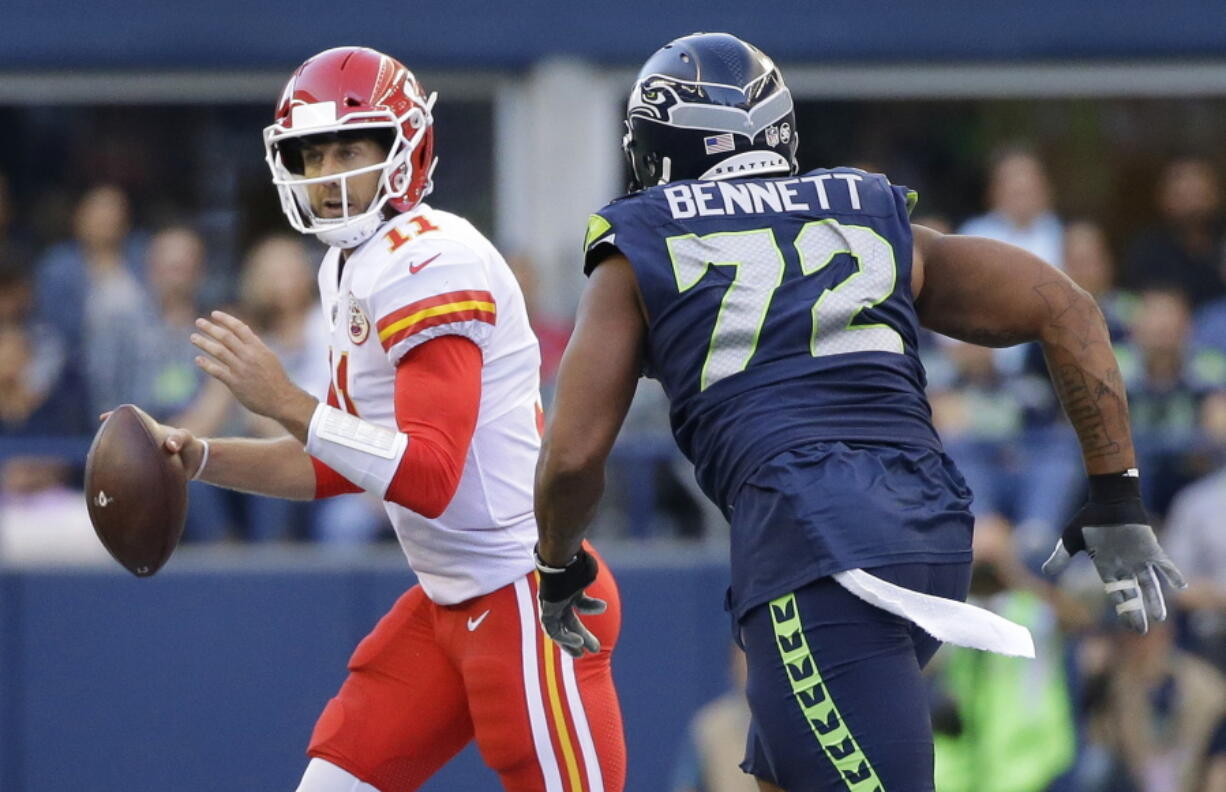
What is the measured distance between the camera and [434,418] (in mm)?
3771

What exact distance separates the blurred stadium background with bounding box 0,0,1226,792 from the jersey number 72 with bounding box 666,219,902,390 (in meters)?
3.18

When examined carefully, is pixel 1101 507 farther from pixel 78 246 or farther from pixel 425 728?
pixel 78 246

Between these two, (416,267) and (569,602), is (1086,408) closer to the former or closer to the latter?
(569,602)

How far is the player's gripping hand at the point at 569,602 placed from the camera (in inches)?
144

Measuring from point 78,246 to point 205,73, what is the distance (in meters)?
1.43

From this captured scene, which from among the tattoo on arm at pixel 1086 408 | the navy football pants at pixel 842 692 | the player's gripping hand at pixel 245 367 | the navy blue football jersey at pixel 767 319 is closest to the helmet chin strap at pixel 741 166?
the navy blue football jersey at pixel 767 319

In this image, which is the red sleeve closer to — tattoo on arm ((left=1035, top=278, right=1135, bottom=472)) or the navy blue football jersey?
the navy blue football jersey

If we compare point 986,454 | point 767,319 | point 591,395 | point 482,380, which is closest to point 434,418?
point 482,380

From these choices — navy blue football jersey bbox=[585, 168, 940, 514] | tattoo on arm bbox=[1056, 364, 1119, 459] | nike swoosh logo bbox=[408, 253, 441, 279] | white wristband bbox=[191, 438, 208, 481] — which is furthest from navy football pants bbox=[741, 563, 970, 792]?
white wristband bbox=[191, 438, 208, 481]

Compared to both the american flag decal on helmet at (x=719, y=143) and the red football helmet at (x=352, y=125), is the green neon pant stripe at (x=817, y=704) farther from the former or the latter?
the red football helmet at (x=352, y=125)

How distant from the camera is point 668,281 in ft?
11.1

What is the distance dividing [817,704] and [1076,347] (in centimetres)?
91

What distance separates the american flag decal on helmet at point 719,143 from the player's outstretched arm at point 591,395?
1.03ft

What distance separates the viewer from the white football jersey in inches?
154
